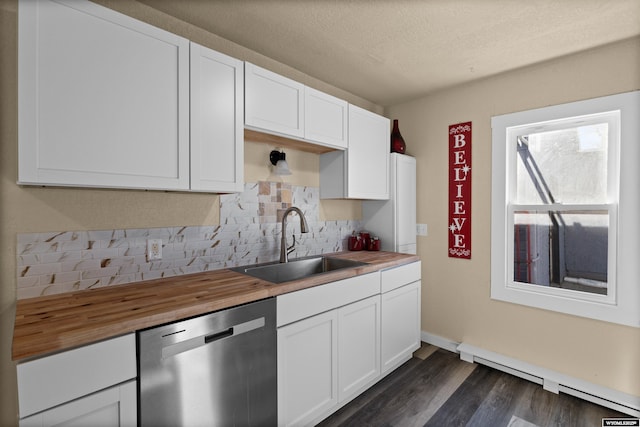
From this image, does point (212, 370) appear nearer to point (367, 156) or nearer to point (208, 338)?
point (208, 338)

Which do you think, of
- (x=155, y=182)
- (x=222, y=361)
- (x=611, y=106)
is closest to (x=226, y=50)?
(x=155, y=182)

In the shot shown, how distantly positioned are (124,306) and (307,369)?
3.45 ft

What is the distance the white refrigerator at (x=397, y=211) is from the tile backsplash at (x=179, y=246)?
47cm

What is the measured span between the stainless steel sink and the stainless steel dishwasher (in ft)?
1.72

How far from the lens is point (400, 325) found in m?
2.56

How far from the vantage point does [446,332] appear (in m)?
2.99

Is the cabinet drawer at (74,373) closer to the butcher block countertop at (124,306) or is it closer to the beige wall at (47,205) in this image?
the butcher block countertop at (124,306)

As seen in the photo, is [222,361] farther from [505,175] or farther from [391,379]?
[505,175]

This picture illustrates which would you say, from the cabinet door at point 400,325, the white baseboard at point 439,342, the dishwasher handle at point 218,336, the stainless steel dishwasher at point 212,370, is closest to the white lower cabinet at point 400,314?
the cabinet door at point 400,325

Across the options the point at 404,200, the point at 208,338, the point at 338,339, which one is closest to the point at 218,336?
the point at 208,338

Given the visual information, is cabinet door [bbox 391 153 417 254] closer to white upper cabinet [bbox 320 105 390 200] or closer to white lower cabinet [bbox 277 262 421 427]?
white upper cabinet [bbox 320 105 390 200]

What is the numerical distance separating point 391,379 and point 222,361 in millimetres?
1561

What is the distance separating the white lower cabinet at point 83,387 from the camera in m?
0.96

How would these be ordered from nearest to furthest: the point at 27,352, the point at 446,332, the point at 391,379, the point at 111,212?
the point at 27,352
the point at 111,212
the point at 391,379
the point at 446,332
